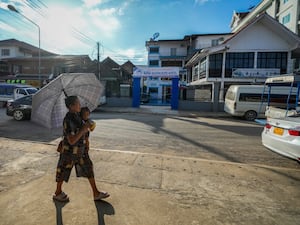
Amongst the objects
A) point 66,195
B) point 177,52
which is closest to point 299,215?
point 66,195

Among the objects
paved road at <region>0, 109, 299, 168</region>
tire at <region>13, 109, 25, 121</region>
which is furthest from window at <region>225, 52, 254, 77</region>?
tire at <region>13, 109, 25, 121</region>

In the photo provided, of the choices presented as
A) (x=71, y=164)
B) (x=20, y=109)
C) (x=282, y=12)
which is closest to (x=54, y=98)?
(x=71, y=164)

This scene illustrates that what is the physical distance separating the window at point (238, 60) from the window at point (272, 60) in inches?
32.0

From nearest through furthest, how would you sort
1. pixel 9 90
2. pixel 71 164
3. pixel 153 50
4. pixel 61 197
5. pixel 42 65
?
pixel 71 164 < pixel 61 197 < pixel 9 90 < pixel 42 65 < pixel 153 50

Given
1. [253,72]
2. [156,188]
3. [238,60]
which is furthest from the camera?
[238,60]

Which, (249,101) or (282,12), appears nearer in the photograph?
(249,101)

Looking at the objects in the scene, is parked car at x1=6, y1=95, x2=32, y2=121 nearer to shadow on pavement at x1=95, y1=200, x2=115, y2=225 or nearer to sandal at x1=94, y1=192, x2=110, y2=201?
sandal at x1=94, y1=192, x2=110, y2=201

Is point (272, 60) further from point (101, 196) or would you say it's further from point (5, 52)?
point (5, 52)

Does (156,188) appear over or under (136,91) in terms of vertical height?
under

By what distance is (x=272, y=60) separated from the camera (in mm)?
20297

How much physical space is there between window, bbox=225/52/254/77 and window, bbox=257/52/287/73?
0.81m

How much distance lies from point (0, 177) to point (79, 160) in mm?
2014

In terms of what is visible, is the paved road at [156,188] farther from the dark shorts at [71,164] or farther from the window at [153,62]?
the window at [153,62]

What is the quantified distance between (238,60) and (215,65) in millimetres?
2323
